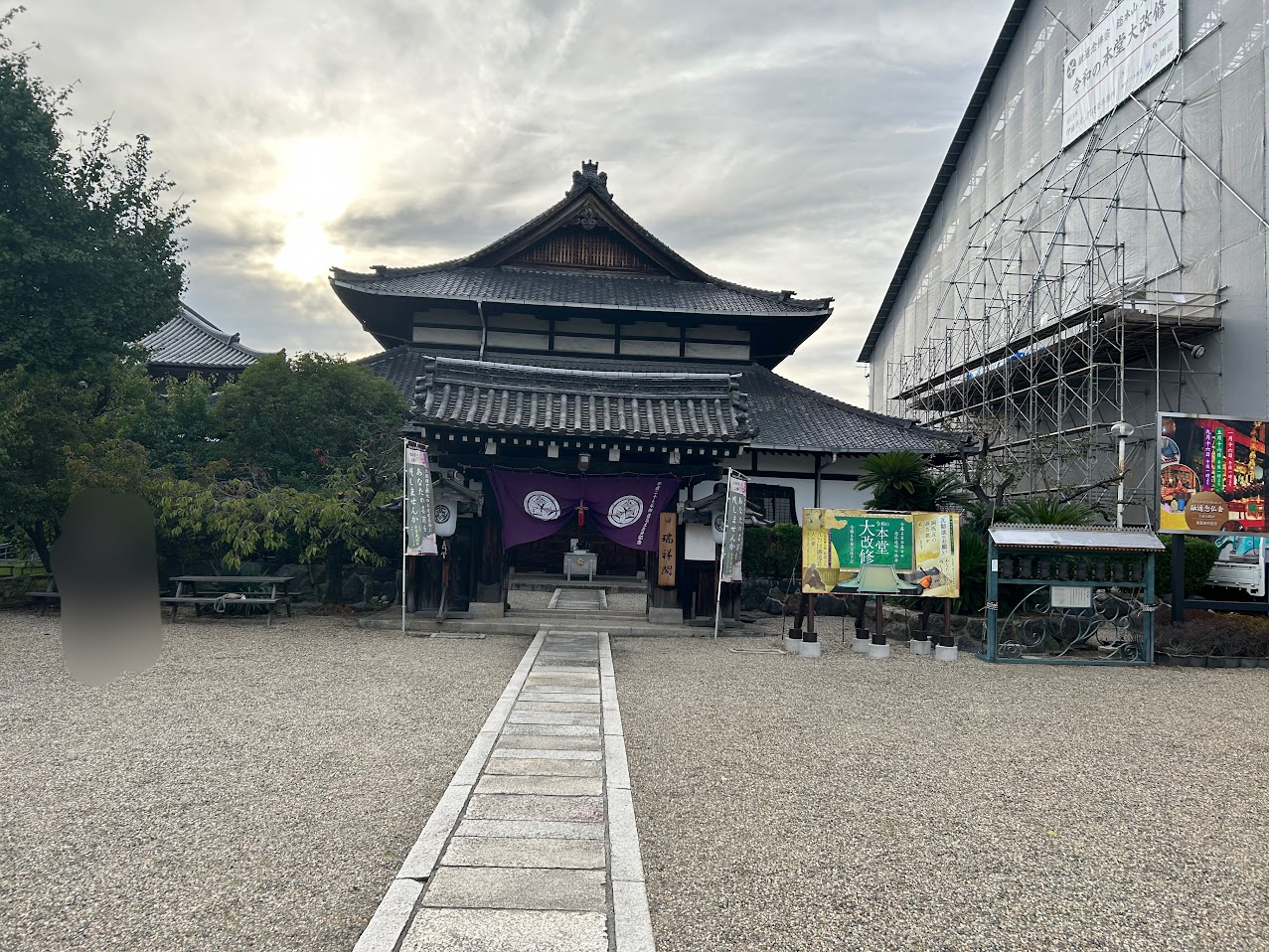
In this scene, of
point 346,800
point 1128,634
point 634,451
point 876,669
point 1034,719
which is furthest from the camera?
point 634,451

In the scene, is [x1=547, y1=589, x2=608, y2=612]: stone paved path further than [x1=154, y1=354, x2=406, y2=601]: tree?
Yes

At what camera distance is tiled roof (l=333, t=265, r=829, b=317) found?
61.3 feet

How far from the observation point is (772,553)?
53.9ft

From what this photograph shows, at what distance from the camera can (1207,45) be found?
18922 millimetres

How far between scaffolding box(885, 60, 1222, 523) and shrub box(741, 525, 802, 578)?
15.4ft

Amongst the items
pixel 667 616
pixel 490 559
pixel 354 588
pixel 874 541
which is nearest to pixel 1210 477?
pixel 874 541

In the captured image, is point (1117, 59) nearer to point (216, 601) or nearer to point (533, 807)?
point (533, 807)

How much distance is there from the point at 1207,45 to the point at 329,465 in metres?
23.4

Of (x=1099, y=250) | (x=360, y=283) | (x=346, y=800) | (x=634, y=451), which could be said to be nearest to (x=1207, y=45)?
(x=1099, y=250)

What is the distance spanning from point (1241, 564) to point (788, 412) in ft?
32.0

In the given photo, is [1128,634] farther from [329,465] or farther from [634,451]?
[329,465]

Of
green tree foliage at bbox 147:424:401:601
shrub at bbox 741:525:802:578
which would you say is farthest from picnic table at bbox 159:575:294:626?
shrub at bbox 741:525:802:578

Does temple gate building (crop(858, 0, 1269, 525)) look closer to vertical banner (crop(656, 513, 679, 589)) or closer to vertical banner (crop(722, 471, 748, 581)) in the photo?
vertical banner (crop(722, 471, 748, 581))

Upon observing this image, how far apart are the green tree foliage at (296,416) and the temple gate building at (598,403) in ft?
5.87
